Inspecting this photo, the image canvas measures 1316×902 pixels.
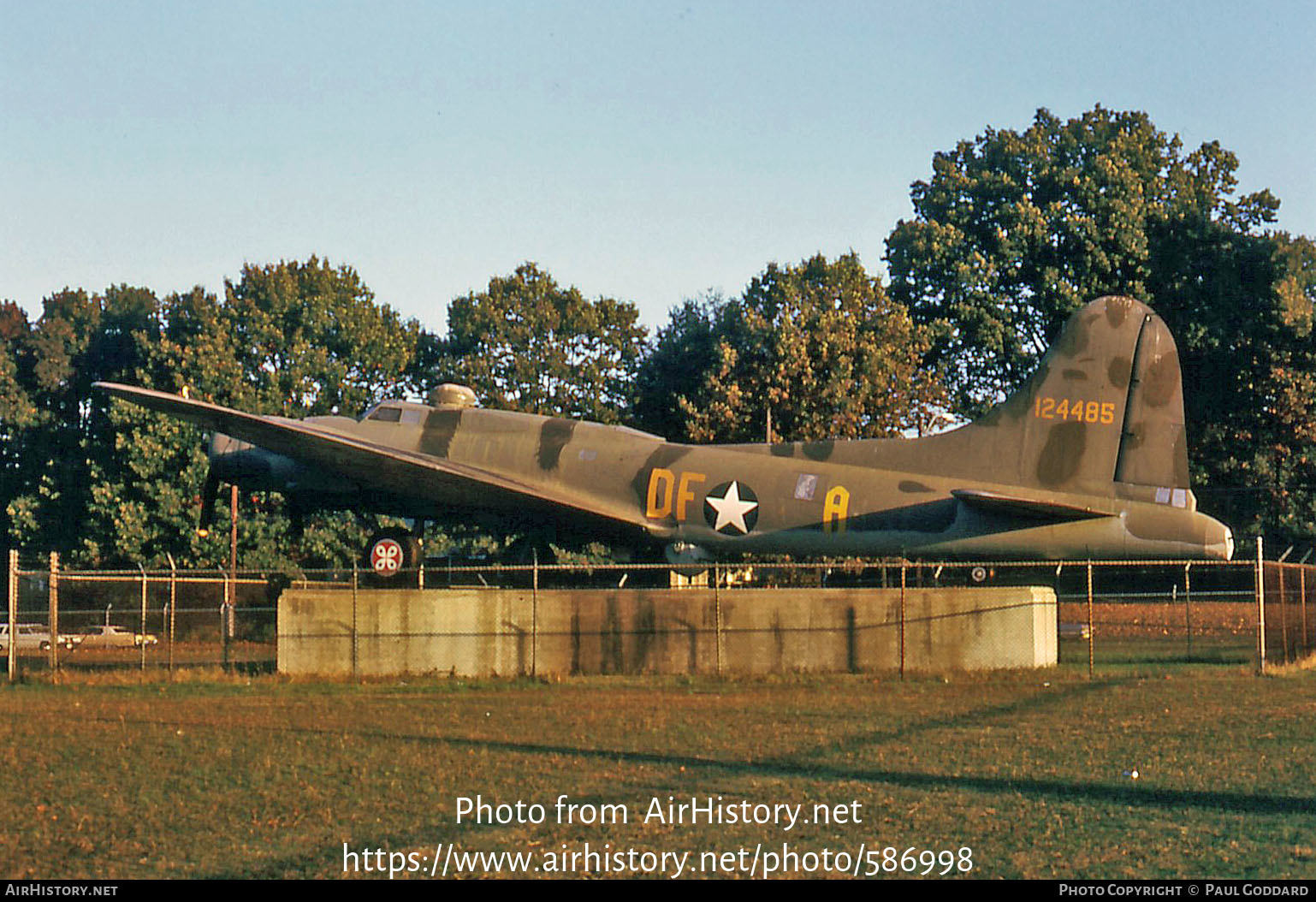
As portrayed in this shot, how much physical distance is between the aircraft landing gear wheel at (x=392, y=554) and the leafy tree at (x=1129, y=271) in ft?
102

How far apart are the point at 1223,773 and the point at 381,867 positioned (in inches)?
323

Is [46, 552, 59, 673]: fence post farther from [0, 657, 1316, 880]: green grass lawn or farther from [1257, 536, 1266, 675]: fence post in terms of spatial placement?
[1257, 536, 1266, 675]: fence post

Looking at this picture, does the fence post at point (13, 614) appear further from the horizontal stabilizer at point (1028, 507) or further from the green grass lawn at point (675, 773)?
the horizontal stabilizer at point (1028, 507)

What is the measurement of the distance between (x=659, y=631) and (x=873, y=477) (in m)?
4.88

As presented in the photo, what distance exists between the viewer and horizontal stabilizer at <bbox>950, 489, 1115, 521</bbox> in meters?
24.7

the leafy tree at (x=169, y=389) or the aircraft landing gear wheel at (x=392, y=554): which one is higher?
the leafy tree at (x=169, y=389)

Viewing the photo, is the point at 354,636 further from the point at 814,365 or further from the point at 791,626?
the point at 814,365

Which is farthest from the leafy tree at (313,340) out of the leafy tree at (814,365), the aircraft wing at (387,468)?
the aircraft wing at (387,468)

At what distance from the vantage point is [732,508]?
88.2ft

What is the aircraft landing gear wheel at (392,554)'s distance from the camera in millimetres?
28375

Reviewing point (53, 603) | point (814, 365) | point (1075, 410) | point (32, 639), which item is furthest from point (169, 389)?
point (1075, 410)

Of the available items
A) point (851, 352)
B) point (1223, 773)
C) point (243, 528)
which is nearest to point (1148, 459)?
point (1223, 773)

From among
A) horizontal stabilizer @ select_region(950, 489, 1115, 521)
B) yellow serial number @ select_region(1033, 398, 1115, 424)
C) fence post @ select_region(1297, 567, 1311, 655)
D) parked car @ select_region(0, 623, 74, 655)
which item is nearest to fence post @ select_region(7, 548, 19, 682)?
horizontal stabilizer @ select_region(950, 489, 1115, 521)

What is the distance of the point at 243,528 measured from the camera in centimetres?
5262
